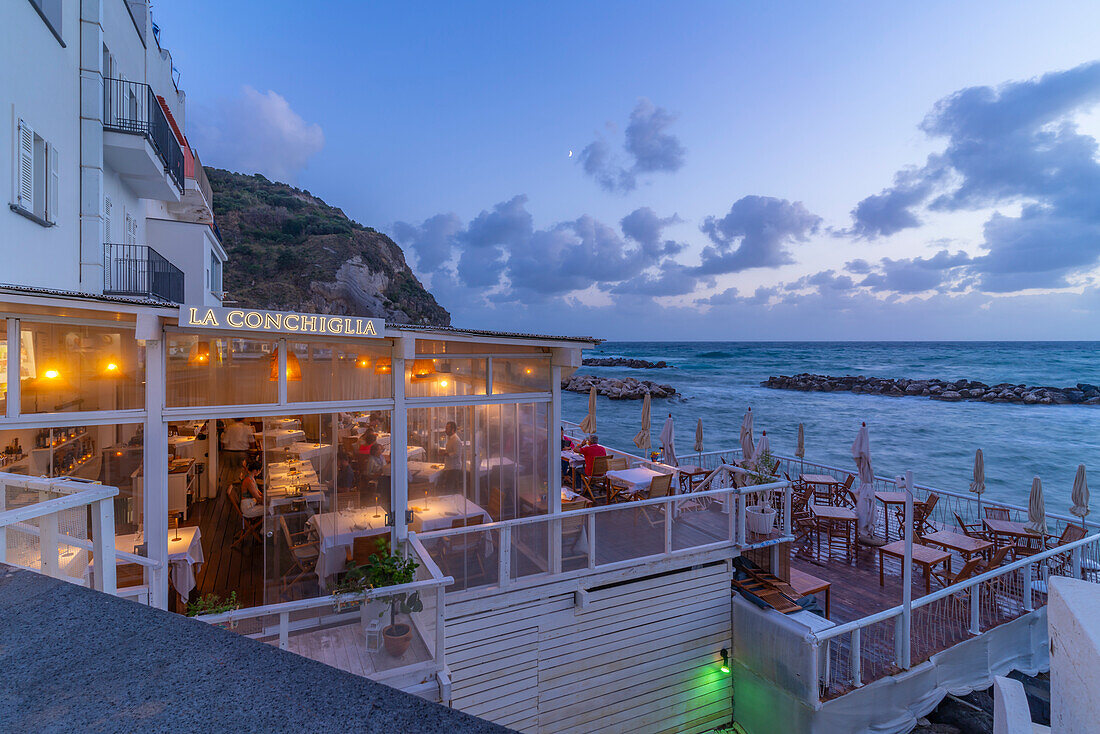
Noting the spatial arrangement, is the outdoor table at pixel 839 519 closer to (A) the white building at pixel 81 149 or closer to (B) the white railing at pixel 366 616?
(B) the white railing at pixel 366 616

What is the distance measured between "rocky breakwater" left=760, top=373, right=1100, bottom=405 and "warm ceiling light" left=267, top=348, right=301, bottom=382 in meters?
62.2

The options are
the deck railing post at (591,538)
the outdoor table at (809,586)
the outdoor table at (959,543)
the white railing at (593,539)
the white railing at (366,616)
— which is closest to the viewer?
the white railing at (366,616)

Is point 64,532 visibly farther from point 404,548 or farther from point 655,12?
point 655,12

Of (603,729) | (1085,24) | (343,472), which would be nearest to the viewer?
(343,472)

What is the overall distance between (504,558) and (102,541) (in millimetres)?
4362

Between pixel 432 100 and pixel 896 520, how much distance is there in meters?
79.0

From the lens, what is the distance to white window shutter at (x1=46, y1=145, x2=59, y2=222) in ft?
27.3

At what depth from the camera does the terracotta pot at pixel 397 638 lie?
5.23 metres

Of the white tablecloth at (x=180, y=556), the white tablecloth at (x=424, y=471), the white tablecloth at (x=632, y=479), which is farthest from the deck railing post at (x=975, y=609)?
the white tablecloth at (x=180, y=556)

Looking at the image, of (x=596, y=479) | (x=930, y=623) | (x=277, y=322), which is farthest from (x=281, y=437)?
(x=930, y=623)

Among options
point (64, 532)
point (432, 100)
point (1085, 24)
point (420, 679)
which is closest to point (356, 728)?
point (64, 532)

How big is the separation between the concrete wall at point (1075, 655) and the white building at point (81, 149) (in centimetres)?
1047

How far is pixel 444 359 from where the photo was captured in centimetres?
739

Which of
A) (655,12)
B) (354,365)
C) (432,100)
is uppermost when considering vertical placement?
(432,100)
